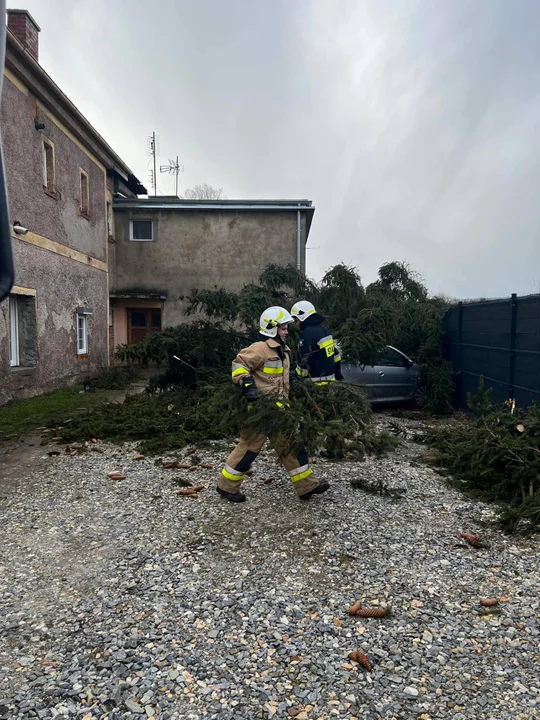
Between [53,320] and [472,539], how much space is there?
10714mm

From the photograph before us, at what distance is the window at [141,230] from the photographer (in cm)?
1773

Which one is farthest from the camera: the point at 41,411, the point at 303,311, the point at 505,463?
the point at 41,411

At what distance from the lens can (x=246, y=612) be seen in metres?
3.32

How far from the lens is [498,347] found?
8.82 m

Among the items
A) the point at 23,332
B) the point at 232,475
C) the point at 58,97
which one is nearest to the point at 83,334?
the point at 23,332

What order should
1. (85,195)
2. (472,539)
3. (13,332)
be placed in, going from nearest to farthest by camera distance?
1. (472,539)
2. (13,332)
3. (85,195)

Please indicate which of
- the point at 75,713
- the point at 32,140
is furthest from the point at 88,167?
the point at 75,713

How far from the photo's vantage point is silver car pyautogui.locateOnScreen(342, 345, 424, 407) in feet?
32.7

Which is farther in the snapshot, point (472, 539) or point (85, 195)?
point (85, 195)

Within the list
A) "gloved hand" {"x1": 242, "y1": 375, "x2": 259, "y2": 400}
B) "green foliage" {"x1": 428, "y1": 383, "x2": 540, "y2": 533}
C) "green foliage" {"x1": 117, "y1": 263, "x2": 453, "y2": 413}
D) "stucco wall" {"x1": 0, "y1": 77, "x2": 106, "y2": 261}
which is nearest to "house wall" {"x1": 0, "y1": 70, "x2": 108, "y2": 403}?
"stucco wall" {"x1": 0, "y1": 77, "x2": 106, "y2": 261}

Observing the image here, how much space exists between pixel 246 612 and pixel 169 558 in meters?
0.95

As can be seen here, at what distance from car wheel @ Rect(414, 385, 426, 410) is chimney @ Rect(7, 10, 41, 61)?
11.8 meters

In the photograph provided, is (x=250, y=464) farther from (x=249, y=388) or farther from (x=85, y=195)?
(x=85, y=195)

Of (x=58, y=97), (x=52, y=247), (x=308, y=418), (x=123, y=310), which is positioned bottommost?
(x=308, y=418)
